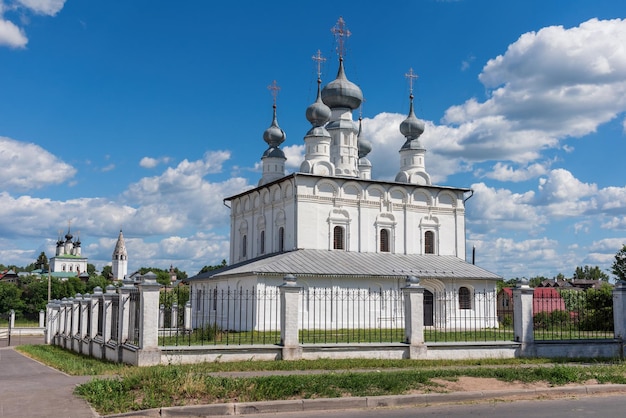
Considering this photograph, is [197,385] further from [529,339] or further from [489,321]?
[489,321]

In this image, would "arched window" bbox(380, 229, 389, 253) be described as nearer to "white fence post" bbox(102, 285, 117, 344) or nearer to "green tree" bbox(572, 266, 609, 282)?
"white fence post" bbox(102, 285, 117, 344)

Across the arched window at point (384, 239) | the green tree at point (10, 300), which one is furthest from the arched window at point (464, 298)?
the green tree at point (10, 300)

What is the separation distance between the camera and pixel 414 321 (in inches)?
663

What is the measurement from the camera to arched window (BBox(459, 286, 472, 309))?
33.4m

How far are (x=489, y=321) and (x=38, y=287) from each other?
191ft

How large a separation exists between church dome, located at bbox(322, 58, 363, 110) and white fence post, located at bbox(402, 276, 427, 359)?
2297 centimetres

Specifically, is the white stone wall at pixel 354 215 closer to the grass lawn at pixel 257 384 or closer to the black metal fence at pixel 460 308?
the black metal fence at pixel 460 308

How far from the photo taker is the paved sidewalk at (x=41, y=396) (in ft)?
31.0

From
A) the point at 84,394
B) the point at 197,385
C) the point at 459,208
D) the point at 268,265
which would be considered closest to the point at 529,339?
the point at 197,385

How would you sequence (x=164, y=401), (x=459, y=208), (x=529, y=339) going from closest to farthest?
1. (x=164, y=401)
2. (x=529, y=339)
3. (x=459, y=208)

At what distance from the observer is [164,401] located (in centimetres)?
982

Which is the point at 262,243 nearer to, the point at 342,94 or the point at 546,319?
the point at 342,94

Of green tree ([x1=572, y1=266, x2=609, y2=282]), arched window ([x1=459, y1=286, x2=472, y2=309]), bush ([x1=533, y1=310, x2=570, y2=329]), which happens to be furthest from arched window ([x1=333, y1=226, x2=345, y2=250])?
green tree ([x1=572, y1=266, x2=609, y2=282])

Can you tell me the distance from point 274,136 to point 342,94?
600 centimetres
